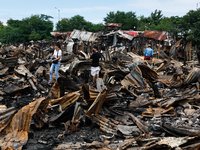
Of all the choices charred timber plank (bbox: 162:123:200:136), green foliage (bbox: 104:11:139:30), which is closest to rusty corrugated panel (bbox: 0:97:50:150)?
charred timber plank (bbox: 162:123:200:136)

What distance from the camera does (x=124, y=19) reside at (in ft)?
172

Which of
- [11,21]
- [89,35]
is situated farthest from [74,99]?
[11,21]

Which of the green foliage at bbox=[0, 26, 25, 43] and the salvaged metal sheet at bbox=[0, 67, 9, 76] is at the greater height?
the green foliage at bbox=[0, 26, 25, 43]

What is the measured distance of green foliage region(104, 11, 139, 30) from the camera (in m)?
50.1

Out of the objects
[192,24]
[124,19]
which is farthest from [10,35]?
[192,24]

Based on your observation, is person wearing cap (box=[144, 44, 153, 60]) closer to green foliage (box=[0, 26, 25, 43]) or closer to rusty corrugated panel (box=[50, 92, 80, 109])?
rusty corrugated panel (box=[50, 92, 80, 109])

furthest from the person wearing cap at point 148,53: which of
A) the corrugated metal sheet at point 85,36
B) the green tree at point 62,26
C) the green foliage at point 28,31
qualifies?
the green tree at point 62,26

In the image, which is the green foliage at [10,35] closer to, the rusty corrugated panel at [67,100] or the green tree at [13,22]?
the green tree at [13,22]

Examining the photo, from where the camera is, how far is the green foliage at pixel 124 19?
50.1m

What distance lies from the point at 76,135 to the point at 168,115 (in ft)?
8.03

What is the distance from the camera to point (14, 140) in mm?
3596

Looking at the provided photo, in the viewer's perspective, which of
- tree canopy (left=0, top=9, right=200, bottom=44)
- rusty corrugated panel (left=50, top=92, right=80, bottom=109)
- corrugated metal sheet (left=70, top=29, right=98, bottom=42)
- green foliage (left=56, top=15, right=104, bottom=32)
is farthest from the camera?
green foliage (left=56, top=15, right=104, bottom=32)

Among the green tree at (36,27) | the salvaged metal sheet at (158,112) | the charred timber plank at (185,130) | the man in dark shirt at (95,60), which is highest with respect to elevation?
the green tree at (36,27)

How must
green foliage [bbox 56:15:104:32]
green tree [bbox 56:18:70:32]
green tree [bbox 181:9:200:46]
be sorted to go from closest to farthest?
1. green tree [bbox 181:9:200:46]
2. green foliage [bbox 56:15:104:32]
3. green tree [bbox 56:18:70:32]
